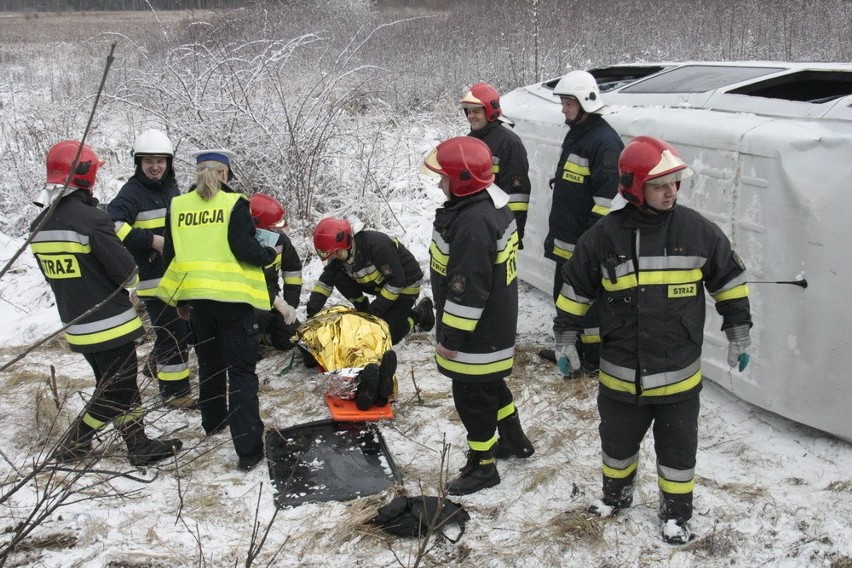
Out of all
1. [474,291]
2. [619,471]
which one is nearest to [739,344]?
[619,471]

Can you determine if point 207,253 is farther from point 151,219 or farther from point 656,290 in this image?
point 656,290

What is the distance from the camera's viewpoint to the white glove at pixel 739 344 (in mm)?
3242

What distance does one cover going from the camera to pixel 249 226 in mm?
4004

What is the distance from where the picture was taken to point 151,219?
15.9ft

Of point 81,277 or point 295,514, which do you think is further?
point 81,277

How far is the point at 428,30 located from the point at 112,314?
43.1 feet

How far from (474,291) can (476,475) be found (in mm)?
1047

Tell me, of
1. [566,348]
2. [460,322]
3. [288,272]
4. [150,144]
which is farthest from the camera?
[288,272]

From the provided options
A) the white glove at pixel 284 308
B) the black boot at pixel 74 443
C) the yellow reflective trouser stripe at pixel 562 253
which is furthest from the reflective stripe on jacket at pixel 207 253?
the yellow reflective trouser stripe at pixel 562 253

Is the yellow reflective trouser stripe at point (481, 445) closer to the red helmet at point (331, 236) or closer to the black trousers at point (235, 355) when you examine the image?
the black trousers at point (235, 355)

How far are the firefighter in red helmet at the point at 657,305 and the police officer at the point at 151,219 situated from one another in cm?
255

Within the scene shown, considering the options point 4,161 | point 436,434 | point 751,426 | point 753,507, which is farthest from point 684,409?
point 4,161

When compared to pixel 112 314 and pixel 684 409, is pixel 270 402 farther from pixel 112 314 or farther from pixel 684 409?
pixel 684 409

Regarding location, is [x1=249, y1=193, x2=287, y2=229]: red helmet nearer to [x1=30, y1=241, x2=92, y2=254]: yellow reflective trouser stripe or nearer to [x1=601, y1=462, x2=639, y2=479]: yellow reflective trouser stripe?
[x1=30, y1=241, x2=92, y2=254]: yellow reflective trouser stripe
